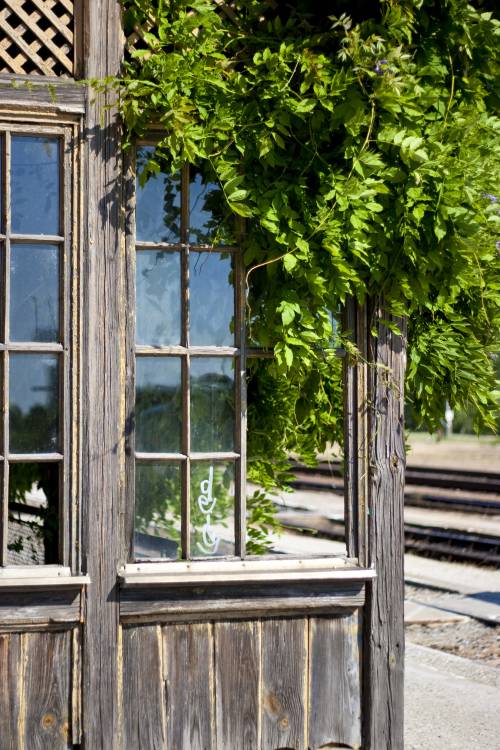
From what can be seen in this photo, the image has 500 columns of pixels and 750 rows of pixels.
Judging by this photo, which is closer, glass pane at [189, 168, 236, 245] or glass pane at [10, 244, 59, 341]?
glass pane at [10, 244, 59, 341]

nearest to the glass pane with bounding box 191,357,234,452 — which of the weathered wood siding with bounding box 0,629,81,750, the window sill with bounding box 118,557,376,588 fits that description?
the window sill with bounding box 118,557,376,588

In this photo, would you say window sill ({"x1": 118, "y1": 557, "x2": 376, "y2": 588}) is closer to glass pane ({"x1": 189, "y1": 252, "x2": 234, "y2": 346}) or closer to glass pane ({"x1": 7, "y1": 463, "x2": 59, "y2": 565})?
glass pane ({"x1": 7, "y1": 463, "x2": 59, "y2": 565})

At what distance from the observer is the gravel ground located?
23.6 feet

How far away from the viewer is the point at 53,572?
13.2 ft

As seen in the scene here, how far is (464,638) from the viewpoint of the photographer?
767 centimetres

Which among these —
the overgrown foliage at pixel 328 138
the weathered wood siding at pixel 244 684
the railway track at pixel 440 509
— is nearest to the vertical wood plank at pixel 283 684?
the weathered wood siding at pixel 244 684

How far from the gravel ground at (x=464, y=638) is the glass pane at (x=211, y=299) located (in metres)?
3.92

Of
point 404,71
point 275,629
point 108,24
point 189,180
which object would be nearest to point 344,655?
point 275,629

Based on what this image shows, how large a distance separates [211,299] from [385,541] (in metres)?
1.40

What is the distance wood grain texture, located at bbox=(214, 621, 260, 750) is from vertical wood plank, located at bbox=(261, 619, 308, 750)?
4 cm

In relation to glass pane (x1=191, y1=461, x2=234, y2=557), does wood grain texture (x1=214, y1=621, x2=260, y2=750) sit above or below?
below

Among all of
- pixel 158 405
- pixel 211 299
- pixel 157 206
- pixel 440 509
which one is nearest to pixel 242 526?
pixel 158 405

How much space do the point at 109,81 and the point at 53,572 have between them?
2.11 meters

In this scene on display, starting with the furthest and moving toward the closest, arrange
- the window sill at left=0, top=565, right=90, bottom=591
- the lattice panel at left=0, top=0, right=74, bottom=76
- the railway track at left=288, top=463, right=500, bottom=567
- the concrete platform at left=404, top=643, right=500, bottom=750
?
the railway track at left=288, top=463, right=500, bottom=567, the concrete platform at left=404, top=643, right=500, bottom=750, the lattice panel at left=0, top=0, right=74, bottom=76, the window sill at left=0, top=565, right=90, bottom=591
